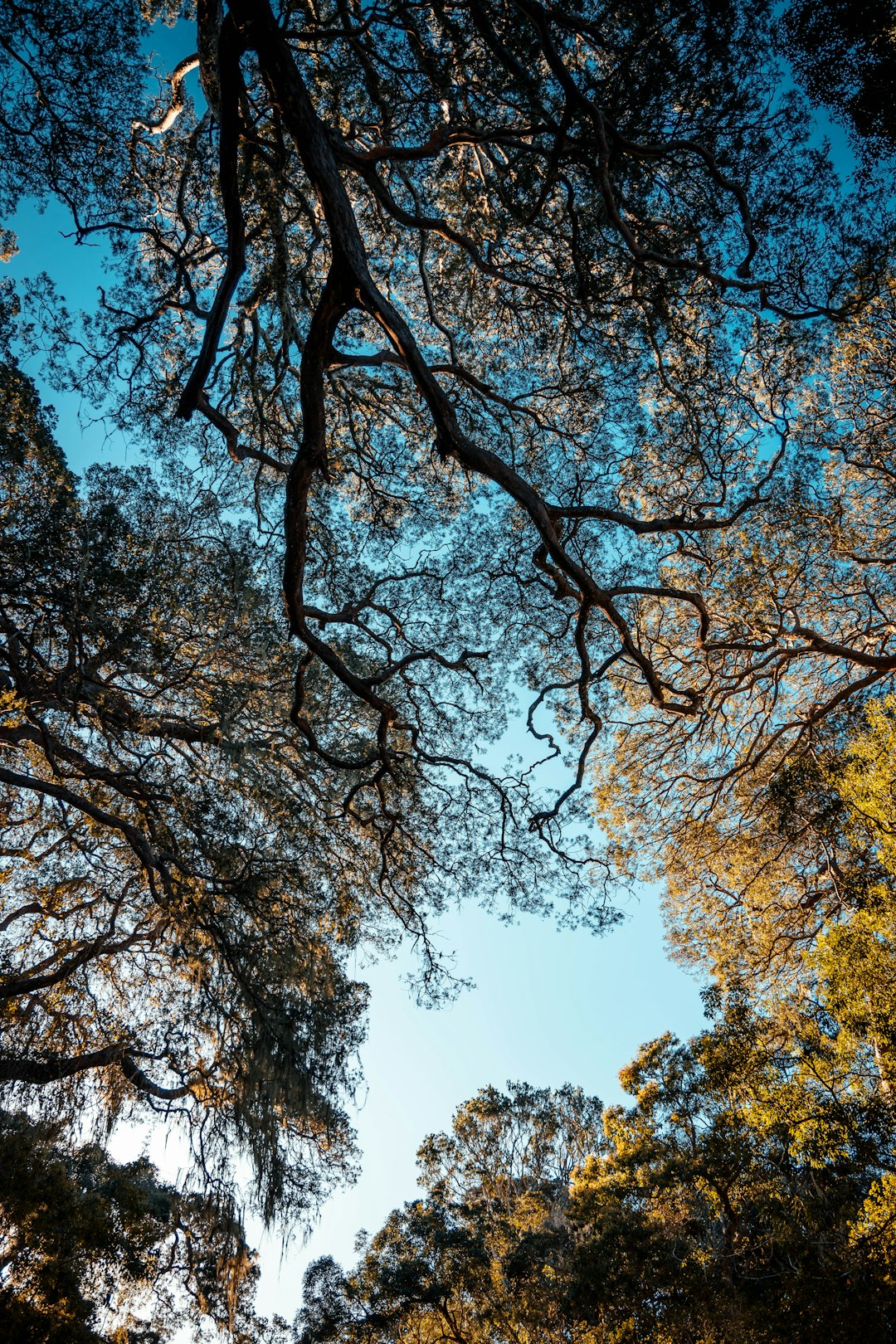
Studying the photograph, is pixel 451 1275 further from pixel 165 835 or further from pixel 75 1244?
pixel 165 835

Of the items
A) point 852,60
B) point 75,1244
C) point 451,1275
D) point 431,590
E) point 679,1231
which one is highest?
point 852,60

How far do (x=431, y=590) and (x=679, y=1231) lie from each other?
304 inches

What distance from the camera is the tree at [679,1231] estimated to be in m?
5.45

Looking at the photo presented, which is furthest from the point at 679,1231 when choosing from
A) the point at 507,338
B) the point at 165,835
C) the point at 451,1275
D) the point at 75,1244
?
the point at 507,338

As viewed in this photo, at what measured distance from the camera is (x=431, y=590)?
6.65 meters

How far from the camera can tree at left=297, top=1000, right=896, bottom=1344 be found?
5.45 metres

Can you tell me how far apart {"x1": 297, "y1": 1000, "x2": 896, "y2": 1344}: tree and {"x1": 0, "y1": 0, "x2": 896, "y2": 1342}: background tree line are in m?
0.06

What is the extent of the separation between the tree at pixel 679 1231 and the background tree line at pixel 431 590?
0.06m

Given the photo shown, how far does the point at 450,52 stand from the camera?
15.9ft

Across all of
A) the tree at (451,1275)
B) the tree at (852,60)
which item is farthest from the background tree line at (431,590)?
the tree at (451,1275)

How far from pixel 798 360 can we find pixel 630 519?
290 centimetres

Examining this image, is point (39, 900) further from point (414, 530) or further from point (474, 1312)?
point (474, 1312)

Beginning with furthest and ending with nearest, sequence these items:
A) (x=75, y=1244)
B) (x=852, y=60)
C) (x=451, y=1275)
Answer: (x=451, y=1275) → (x=75, y=1244) → (x=852, y=60)

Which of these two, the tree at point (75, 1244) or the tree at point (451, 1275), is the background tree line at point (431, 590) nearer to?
the tree at point (75, 1244)
